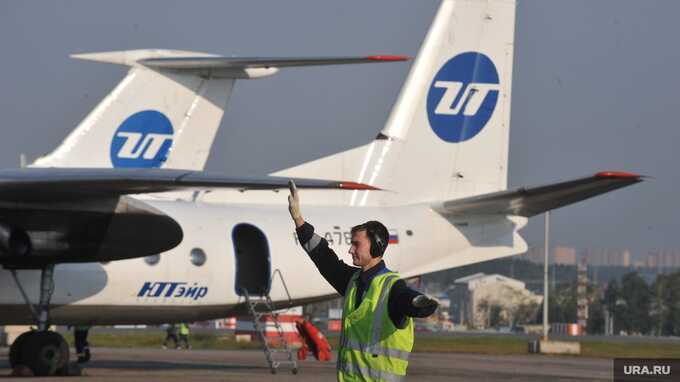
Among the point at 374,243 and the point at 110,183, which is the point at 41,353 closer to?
the point at 110,183

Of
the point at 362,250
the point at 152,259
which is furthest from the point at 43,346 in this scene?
the point at 362,250

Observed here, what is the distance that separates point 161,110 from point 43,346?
5.74 meters

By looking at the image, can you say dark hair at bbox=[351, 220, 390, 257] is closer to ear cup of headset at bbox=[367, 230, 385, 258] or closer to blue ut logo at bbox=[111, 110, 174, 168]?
ear cup of headset at bbox=[367, 230, 385, 258]

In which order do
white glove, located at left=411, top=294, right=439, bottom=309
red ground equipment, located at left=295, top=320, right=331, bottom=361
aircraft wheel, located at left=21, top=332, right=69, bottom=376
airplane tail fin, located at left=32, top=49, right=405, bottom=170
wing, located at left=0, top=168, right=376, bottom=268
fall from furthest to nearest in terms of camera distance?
red ground equipment, located at left=295, top=320, right=331, bottom=361
airplane tail fin, located at left=32, top=49, right=405, bottom=170
aircraft wheel, located at left=21, top=332, right=69, bottom=376
wing, located at left=0, top=168, right=376, bottom=268
white glove, located at left=411, top=294, right=439, bottom=309

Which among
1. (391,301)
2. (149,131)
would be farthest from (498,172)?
(391,301)

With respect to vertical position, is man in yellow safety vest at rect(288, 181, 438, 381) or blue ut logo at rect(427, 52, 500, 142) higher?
blue ut logo at rect(427, 52, 500, 142)

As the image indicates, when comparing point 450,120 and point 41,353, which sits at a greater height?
point 450,120

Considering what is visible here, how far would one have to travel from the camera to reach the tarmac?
20.3 metres

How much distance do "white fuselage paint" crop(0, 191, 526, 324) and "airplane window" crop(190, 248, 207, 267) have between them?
2.4 inches

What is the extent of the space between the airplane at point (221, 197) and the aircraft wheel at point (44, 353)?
0.02 m

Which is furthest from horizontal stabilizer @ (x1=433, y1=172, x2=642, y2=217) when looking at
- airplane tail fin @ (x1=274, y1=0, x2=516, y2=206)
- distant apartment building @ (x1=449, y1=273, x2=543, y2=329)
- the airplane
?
distant apartment building @ (x1=449, y1=273, x2=543, y2=329)

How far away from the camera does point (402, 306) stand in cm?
800

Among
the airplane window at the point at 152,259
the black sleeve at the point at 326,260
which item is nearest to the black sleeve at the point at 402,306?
the black sleeve at the point at 326,260

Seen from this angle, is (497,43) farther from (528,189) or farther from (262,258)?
(262,258)
